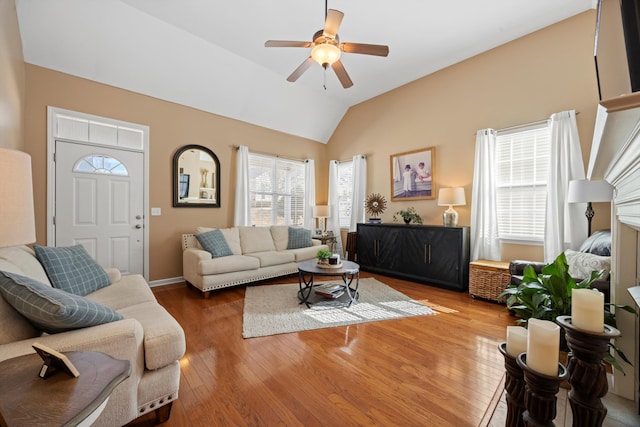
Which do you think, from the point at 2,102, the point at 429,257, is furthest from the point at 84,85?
the point at 429,257

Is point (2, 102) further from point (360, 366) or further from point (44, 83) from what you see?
point (360, 366)

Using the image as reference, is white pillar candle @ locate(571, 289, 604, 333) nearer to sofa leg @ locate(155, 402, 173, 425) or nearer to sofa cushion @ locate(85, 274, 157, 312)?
sofa leg @ locate(155, 402, 173, 425)

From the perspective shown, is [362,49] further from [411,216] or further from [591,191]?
[411,216]

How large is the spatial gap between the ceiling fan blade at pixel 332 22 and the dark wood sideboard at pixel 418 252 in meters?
2.97

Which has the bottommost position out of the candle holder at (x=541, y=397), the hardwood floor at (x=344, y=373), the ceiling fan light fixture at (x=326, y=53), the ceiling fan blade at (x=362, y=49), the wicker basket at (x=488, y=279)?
the hardwood floor at (x=344, y=373)

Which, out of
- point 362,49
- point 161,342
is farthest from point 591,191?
point 161,342

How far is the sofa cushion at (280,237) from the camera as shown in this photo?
4809mm

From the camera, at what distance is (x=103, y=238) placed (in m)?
3.62

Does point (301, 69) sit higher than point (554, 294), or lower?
higher

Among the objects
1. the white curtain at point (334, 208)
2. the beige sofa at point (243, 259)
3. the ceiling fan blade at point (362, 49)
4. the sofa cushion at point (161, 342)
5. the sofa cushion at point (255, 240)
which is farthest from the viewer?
the white curtain at point (334, 208)

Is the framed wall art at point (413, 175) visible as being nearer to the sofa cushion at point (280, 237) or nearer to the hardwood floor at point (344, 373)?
the sofa cushion at point (280, 237)

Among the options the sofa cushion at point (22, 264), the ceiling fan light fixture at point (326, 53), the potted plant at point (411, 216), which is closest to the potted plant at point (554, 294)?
the ceiling fan light fixture at point (326, 53)

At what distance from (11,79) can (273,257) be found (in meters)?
3.31

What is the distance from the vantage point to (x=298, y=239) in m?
4.87
